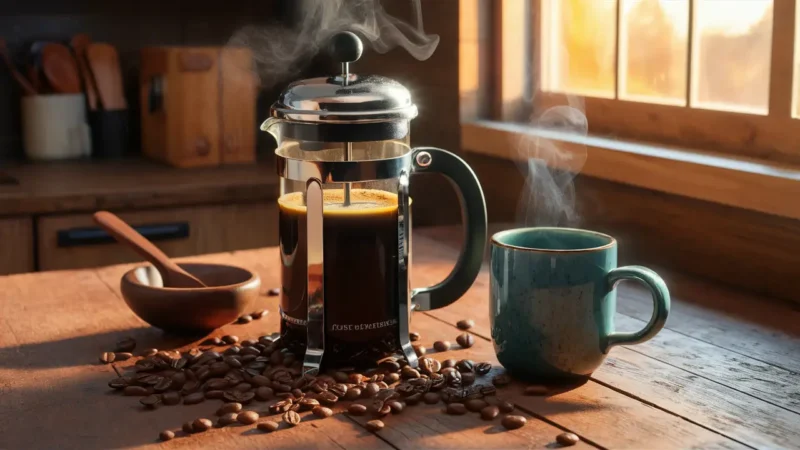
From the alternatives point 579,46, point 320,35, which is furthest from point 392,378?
point 320,35

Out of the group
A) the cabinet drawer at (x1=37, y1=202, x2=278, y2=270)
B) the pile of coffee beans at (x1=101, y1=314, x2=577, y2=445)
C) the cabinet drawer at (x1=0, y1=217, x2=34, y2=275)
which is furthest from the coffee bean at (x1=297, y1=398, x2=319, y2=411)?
the cabinet drawer at (x1=0, y1=217, x2=34, y2=275)

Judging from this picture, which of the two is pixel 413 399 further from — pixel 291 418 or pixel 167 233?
pixel 167 233

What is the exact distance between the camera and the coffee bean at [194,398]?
0.94 meters

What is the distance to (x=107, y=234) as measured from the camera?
2.27 m

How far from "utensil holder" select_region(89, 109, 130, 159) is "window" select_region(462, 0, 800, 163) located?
1.26 metres

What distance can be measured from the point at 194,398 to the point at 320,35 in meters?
2.00

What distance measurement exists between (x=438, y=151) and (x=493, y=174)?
91cm

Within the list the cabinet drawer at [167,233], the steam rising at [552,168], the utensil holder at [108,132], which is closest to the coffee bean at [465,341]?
the steam rising at [552,168]

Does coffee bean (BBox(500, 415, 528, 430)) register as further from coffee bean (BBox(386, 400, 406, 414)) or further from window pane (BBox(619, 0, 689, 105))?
window pane (BBox(619, 0, 689, 105))

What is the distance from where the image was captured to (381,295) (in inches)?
40.6

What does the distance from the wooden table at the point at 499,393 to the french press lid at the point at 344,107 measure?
0.27 m

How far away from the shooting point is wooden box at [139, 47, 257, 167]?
2.61m

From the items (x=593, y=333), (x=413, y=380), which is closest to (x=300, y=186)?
(x=413, y=380)

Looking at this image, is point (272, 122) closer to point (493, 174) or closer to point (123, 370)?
point (123, 370)
